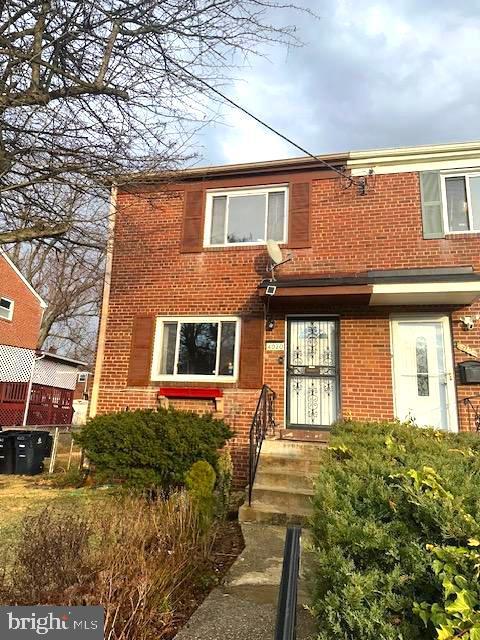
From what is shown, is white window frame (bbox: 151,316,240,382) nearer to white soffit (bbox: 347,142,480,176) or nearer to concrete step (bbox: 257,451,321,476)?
concrete step (bbox: 257,451,321,476)

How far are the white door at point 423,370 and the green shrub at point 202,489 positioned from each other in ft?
14.1

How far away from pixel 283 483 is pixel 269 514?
0.67 metres

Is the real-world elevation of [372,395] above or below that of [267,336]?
below

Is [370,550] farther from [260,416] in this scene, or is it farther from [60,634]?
[260,416]

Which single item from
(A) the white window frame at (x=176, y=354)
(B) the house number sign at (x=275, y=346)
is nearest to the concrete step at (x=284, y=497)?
(A) the white window frame at (x=176, y=354)

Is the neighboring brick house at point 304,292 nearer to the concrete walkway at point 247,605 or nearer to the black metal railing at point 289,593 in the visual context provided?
the concrete walkway at point 247,605

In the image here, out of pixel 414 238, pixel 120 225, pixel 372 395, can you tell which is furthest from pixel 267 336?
pixel 120 225

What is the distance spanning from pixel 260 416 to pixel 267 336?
5.22ft

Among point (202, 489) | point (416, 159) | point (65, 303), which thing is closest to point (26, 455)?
point (202, 489)

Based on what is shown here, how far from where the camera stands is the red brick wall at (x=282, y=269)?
324 inches

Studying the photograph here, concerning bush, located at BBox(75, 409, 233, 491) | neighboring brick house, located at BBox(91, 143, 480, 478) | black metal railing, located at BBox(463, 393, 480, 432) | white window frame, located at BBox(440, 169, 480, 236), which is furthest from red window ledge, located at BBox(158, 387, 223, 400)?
white window frame, located at BBox(440, 169, 480, 236)

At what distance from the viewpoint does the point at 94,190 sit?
19.4ft

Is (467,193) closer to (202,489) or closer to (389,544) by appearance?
(202,489)

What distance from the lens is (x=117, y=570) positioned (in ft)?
9.25
